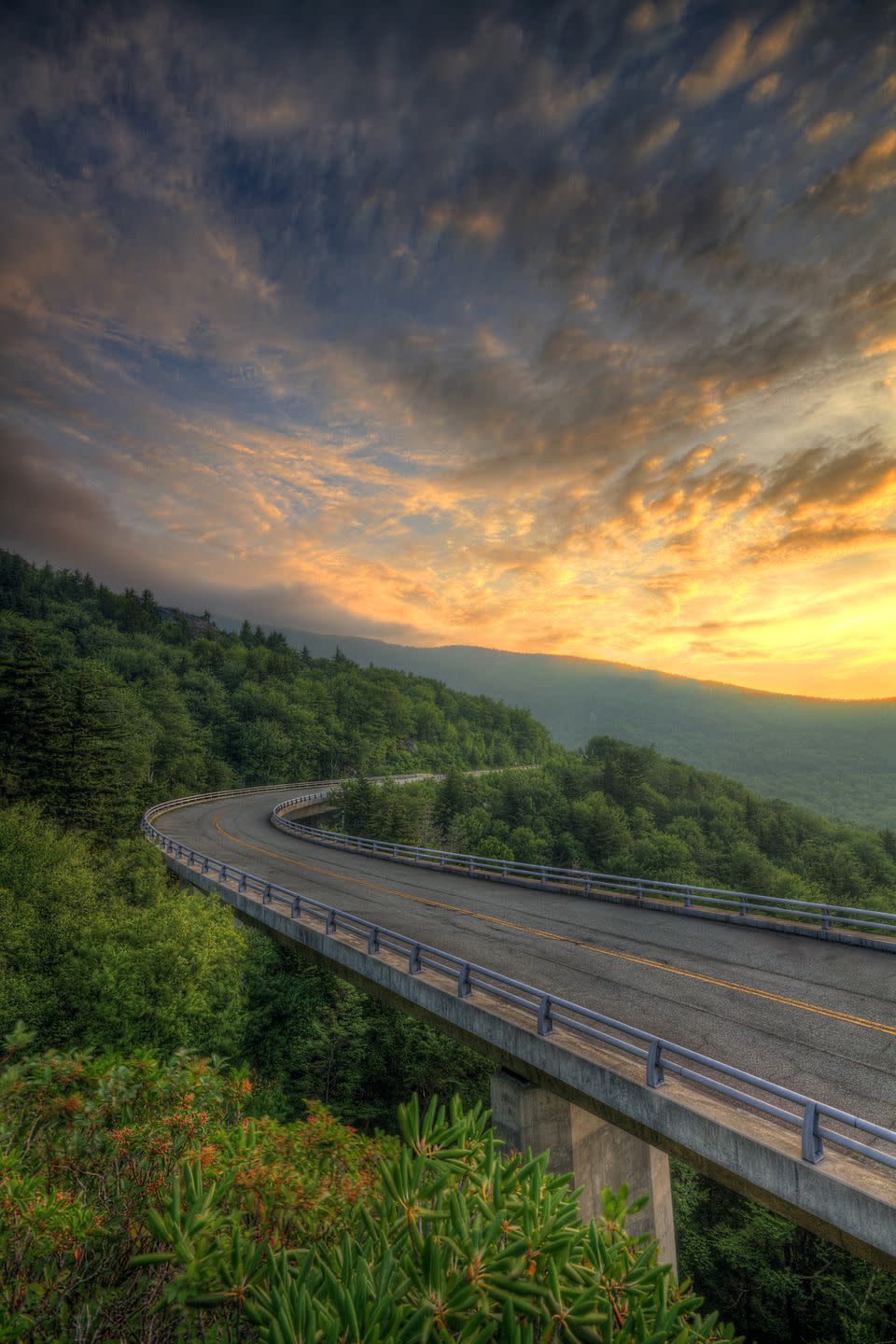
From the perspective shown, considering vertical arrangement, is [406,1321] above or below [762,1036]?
above

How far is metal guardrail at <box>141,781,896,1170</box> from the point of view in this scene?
22.7ft

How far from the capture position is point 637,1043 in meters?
10.1

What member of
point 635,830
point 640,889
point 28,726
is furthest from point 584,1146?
point 635,830

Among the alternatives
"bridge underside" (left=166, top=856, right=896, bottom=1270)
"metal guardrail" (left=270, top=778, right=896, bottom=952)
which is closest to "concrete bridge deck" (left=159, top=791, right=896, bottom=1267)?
"bridge underside" (left=166, top=856, right=896, bottom=1270)

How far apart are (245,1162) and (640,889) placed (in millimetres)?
17133

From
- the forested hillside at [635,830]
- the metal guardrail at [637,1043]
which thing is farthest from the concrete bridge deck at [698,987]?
the forested hillside at [635,830]

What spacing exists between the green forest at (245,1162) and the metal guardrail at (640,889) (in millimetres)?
7835

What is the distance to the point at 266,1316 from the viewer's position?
290 centimetres

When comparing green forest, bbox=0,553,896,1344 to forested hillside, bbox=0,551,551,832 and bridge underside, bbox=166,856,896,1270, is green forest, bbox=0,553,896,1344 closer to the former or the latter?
forested hillside, bbox=0,551,551,832

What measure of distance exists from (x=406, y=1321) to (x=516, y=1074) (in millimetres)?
9500

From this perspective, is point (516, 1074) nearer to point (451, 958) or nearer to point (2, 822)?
point (451, 958)

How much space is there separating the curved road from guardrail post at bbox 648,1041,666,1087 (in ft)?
5.26

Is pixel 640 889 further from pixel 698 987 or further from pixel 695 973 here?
pixel 698 987

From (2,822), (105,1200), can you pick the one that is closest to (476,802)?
(2,822)
